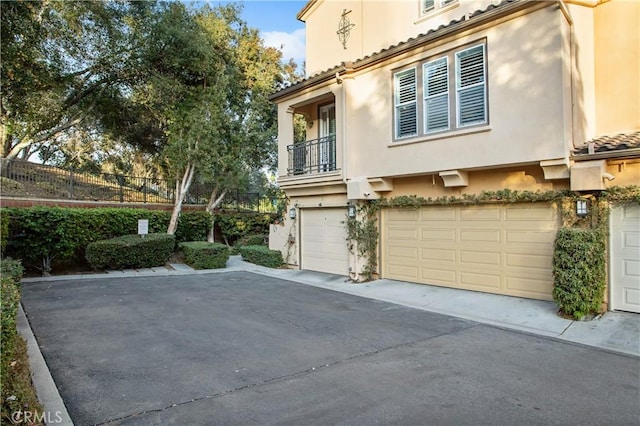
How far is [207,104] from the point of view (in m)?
16.6

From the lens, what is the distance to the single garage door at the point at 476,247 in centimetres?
866

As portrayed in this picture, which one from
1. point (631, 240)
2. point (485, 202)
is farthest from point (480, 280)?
point (631, 240)

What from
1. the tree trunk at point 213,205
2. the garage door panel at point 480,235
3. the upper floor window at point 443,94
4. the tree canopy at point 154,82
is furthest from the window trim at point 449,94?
the tree trunk at point 213,205

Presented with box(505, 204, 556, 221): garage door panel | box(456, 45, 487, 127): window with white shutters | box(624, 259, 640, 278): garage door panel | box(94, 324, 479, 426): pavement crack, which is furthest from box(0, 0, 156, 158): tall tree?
box(624, 259, 640, 278): garage door panel

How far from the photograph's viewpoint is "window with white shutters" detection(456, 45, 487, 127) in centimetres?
902

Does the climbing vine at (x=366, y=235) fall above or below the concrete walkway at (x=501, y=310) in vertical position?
above

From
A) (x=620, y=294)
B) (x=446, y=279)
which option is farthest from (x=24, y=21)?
(x=620, y=294)

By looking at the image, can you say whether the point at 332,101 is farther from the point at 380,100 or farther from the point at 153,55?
the point at 153,55

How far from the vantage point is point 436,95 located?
9828 millimetres

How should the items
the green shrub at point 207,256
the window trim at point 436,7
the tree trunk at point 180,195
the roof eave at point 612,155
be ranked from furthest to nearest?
1. the tree trunk at point 180,195
2. the green shrub at point 207,256
3. the window trim at point 436,7
4. the roof eave at point 612,155

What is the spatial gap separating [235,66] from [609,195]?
1568 cm

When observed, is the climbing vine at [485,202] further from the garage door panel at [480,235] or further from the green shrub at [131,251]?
the green shrub at [131,251]

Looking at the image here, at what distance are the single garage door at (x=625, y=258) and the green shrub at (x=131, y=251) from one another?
13.7 meters

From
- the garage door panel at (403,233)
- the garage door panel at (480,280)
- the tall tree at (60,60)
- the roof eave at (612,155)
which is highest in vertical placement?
the tall tree at (60,60)
